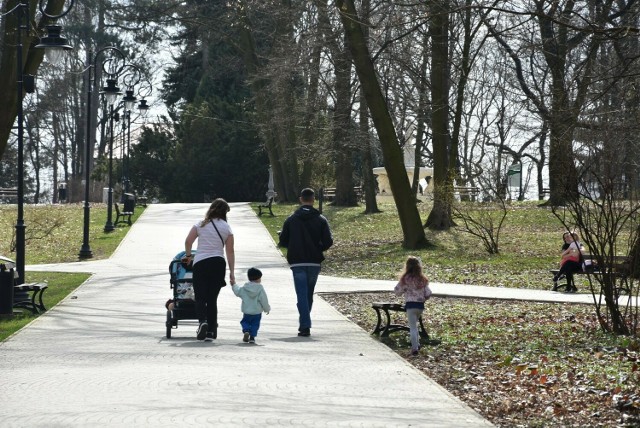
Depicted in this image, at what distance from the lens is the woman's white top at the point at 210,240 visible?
14000 mm

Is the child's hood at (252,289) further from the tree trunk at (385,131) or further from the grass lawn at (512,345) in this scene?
the tree trunk at (385,131)

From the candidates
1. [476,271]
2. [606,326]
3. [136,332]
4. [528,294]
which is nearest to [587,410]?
[606,326]

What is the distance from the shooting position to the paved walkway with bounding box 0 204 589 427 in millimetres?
8969

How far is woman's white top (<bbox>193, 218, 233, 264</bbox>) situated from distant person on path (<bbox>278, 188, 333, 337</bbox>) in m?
1.24

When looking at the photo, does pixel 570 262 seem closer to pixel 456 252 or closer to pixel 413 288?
pixel 456 252

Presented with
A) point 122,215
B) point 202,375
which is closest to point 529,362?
point 202,375

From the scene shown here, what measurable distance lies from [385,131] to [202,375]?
67.1 ft

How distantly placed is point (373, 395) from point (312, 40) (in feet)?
79.3

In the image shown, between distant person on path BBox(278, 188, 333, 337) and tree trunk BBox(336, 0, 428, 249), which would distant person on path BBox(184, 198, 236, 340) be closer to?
distant person on path BBox(278, 188, 333, 337)

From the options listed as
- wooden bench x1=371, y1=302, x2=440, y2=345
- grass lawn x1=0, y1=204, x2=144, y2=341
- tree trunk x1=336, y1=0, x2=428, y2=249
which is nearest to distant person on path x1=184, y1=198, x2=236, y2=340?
wooden bench x1=371, y1=302, x2=440, y2=345

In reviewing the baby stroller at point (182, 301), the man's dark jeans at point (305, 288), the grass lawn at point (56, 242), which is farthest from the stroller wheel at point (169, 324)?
the grass lawn at point (56, 242)

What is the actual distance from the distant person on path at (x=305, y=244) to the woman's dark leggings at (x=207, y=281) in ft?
4.28

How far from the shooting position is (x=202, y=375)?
11.1 metres

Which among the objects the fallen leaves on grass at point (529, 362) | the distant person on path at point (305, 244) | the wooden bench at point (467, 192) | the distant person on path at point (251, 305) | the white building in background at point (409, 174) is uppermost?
the white building in background at point (409, 174)
